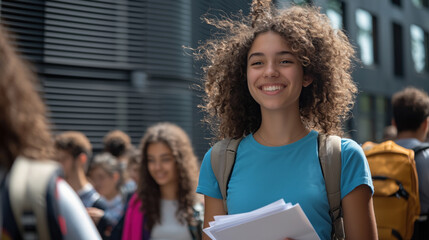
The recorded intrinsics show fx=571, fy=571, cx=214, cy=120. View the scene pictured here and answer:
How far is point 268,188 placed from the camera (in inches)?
94.2

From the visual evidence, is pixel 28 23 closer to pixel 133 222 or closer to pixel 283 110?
pixel 133 222

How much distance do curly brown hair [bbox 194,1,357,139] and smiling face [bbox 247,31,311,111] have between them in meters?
0.04

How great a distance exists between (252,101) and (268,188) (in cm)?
60

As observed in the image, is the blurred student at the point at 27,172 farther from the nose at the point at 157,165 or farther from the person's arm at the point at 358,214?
the nose at the point at 157,165

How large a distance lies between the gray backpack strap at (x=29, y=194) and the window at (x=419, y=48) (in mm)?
21861

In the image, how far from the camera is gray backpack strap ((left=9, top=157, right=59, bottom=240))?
135 cm

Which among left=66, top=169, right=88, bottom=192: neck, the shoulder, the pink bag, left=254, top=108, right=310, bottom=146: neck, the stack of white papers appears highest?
left=254, top=108, right=310, bottom=146: neck

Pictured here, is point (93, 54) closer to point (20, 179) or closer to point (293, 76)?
point (293, 76)

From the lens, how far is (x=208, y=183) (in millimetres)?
2535

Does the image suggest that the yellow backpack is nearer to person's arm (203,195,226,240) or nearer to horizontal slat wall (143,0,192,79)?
person's arm (203,195,226,240)

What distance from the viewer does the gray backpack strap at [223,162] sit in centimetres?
249

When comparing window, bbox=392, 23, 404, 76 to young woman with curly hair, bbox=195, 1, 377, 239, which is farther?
window, bbox=392, 23, 404, 76

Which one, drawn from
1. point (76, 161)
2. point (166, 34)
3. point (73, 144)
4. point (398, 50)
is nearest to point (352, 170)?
point (76, 161)

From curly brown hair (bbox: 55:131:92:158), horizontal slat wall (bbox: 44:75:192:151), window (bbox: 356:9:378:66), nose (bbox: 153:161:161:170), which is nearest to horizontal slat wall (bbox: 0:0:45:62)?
horizontal slat wall (bbox: 44:75:192:151)
